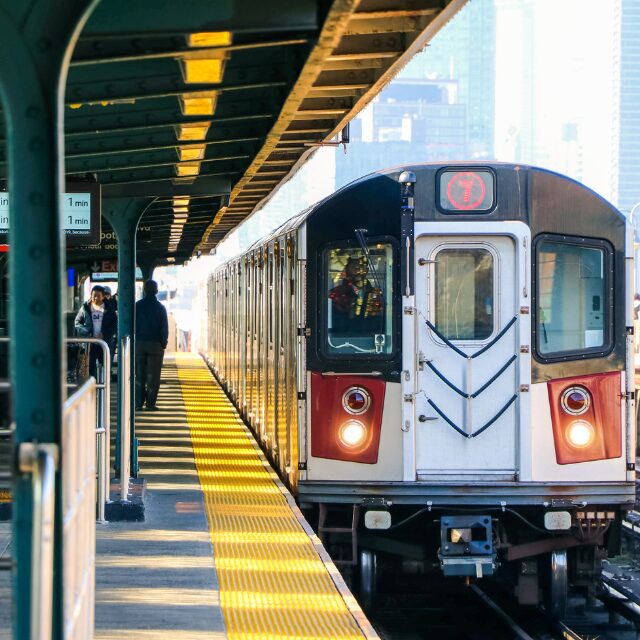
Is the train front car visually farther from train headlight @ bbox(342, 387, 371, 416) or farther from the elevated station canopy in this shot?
the elevated station canopy

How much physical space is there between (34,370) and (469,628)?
248 inches

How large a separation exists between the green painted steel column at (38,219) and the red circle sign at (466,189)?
4.87 m

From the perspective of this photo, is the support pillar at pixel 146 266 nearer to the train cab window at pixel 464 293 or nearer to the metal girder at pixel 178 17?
the train cab window at pixel 464 293

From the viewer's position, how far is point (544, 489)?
8.11 meters

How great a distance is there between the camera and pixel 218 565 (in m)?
7.01

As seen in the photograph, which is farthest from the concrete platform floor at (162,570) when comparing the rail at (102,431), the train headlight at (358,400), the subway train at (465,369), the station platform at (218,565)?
the train headlight at (358,400)

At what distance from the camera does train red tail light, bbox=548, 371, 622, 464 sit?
8188 millimetres

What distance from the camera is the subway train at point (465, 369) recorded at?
8125 millimetres

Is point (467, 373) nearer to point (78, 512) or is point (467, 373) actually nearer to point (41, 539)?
point (78, 512)

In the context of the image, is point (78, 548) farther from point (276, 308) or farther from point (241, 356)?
point (241, 356)

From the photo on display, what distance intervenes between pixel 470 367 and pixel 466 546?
1.16 m

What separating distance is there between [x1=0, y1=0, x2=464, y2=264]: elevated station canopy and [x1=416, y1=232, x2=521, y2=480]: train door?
1.31 meters

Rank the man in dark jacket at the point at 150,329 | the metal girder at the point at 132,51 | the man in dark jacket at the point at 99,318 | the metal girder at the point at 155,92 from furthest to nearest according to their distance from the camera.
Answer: the man in dark jacket at the point at 99,318, the man in dark jacket at the point at 150,329, the metal girder at the point at 155,92, the metal girder at the point at 132,51

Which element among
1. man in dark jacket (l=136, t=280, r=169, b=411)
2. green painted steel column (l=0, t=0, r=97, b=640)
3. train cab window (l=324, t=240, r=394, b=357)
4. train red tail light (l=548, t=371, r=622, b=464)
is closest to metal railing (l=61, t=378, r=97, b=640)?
green painted steel column (l=0, t=0, r=97, b=640)
